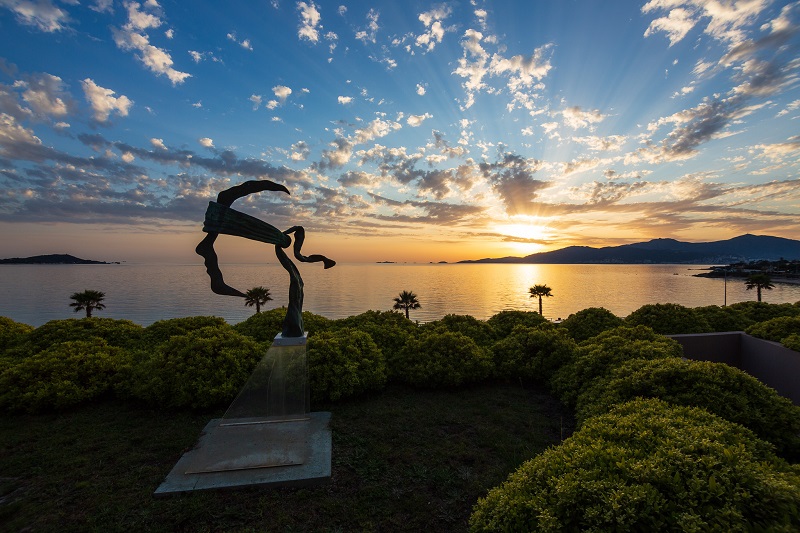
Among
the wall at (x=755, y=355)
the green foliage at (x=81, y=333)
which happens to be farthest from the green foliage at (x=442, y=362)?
the green foliage at (x=81, y=333)

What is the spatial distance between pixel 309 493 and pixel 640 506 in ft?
13.4

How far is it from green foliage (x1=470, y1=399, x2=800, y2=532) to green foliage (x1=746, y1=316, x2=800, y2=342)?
26.5 ft

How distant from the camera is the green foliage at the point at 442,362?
8.80 metres

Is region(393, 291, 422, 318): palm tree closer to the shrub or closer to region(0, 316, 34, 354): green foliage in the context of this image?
the shrub

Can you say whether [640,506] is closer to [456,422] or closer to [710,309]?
[456,422]

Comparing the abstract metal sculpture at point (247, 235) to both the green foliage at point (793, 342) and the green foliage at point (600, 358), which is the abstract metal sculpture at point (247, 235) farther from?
the green foliage at point (793, 342)

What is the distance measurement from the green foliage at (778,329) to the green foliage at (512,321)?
5612 mm

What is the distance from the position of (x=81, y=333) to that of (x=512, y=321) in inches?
549

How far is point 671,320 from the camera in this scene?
11758mm

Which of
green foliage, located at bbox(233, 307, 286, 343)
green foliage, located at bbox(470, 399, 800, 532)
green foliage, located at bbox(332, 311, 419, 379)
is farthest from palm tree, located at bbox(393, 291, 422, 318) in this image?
green foliage, located at bbox(470, 399, 800, 532)

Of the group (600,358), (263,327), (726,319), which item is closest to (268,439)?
(263,327)

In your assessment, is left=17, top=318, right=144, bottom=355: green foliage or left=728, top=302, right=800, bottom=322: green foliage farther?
left=728, top=302, right=800, bottom=322: green foliage

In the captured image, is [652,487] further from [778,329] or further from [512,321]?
[778,329]

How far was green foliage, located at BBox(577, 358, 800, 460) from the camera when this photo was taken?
4777 millimetres
